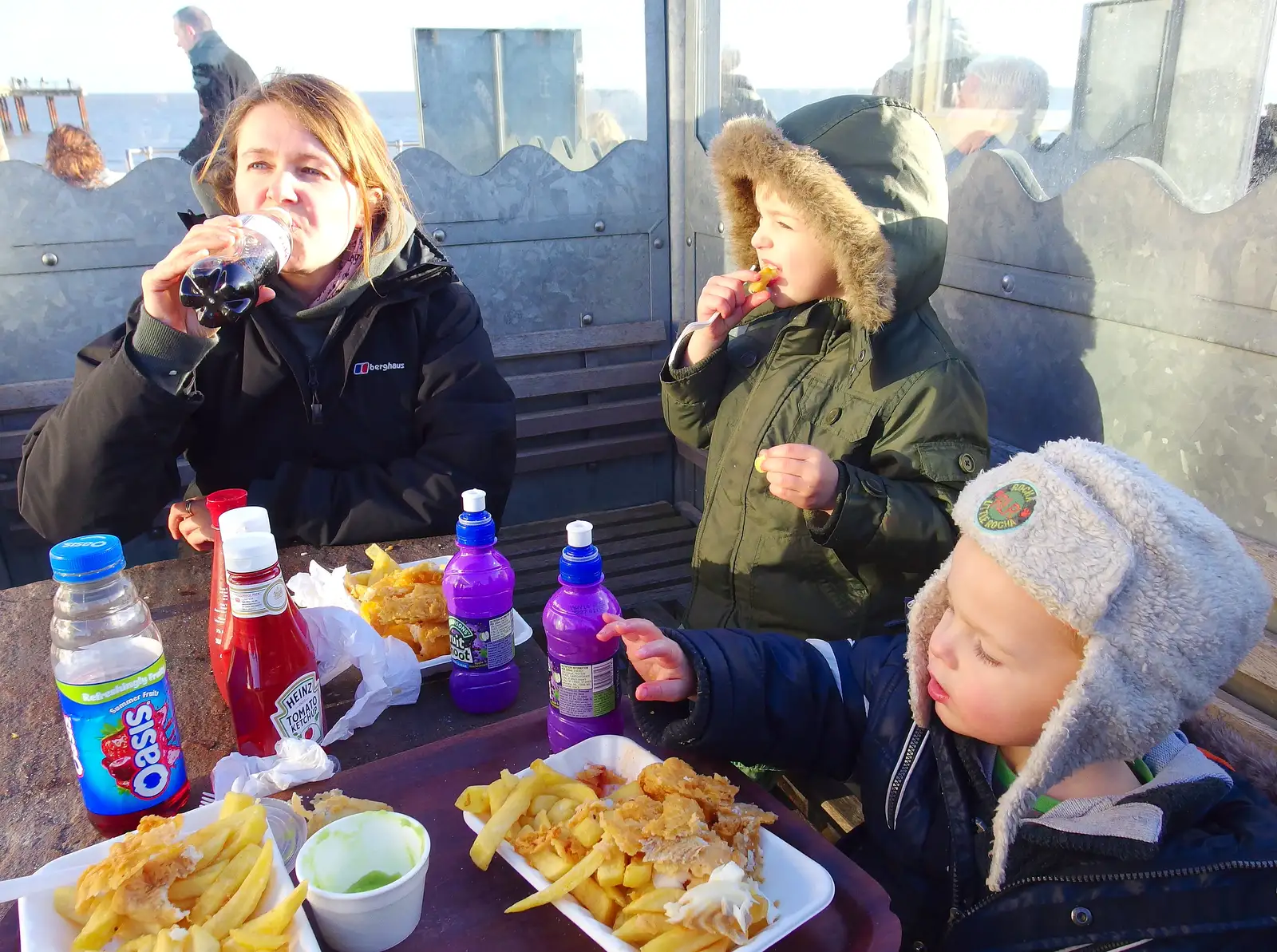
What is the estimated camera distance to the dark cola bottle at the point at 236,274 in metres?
1.90

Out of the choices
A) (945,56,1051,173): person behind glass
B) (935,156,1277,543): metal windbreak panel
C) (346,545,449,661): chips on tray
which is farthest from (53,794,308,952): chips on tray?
(945,56,1051,173): person behind glass

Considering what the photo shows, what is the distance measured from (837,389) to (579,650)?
3.59 feet

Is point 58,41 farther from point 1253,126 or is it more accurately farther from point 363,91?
point 1253,126

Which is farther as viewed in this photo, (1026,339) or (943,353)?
(1026,339)

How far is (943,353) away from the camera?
2121 mm

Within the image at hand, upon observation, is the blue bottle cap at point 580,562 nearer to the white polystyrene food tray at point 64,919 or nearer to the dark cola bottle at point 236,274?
the white polystyrene food tray at point 64,919

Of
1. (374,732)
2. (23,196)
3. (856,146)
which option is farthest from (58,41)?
(374,732)

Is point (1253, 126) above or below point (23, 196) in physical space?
above

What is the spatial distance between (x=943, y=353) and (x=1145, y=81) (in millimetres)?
782

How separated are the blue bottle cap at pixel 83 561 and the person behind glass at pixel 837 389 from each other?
123 centimetres

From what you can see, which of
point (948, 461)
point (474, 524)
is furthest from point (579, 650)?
point (948, 461)

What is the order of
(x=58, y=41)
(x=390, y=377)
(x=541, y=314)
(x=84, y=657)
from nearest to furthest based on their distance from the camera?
(x=84, y=657) < (x=390, y=377) < (x=58, y=41) < (x=541, y=314)

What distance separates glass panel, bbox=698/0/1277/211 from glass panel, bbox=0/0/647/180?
38.1 inches

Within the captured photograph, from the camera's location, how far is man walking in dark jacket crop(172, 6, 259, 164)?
3516 mm
